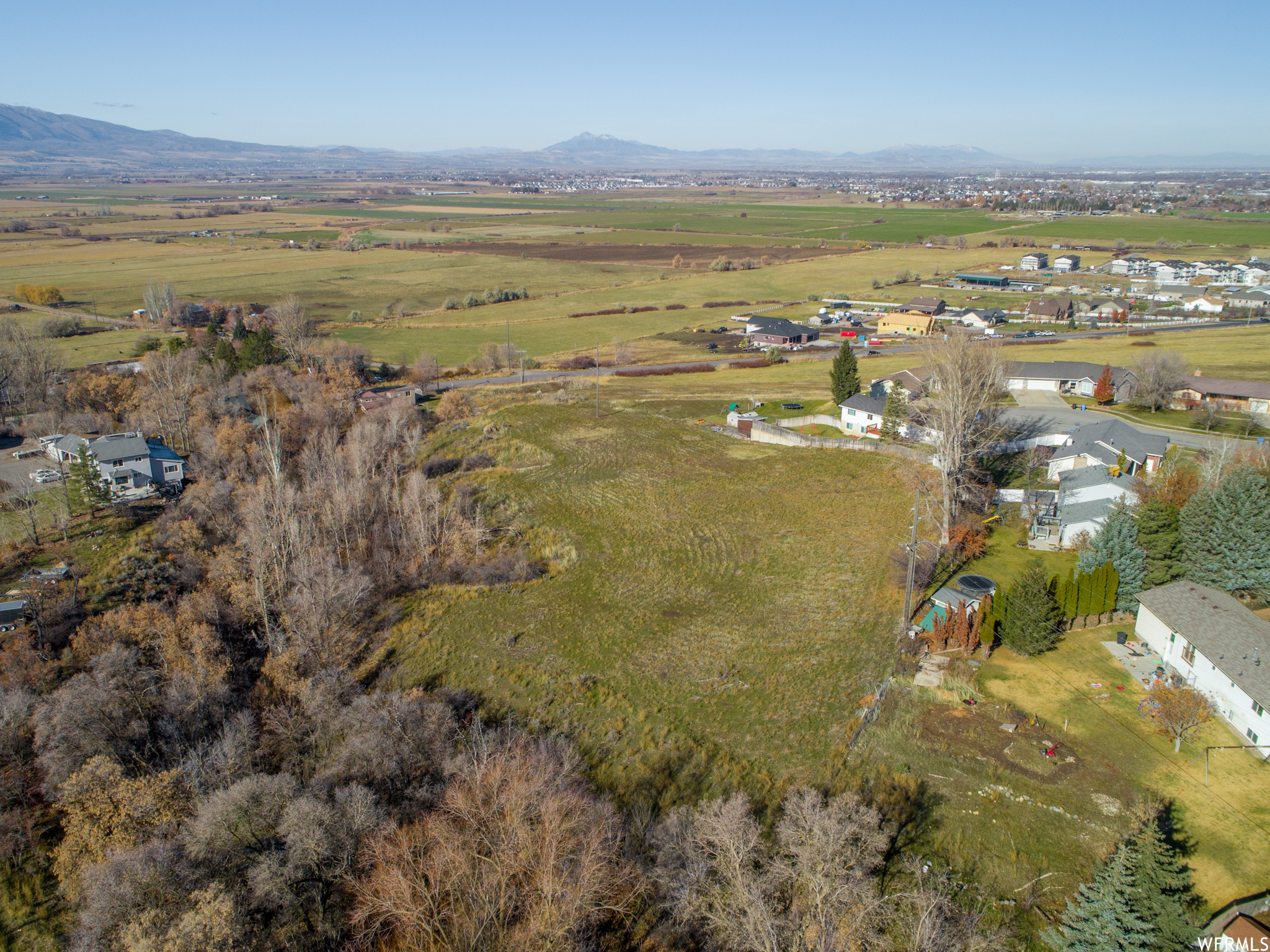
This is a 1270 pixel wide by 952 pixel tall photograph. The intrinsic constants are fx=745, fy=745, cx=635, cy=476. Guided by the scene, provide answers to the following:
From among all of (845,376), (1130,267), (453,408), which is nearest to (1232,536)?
(845,376)

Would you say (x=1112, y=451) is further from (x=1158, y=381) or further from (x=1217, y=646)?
(x=1217, y=646)

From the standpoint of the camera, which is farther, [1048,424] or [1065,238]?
[1065,238]

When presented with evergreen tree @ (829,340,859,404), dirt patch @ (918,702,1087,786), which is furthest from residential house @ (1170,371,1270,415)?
dirt patch @ (918,702,1087,786)

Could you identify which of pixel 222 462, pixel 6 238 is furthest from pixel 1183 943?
pixel 6 238

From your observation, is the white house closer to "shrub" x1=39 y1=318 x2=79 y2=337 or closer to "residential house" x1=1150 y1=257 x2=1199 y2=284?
"shrub" x1=39 y1=318 x2=79 y2=337

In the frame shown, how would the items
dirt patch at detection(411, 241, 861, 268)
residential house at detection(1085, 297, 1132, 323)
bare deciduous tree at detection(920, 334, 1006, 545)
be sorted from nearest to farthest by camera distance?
1. bare deciduous tree at detection(920, 334, 1006, 545)
2. residential house at detection(1085, 297, 1132, 323)
3. dirt patch at detection(411, 241, 861, 268)

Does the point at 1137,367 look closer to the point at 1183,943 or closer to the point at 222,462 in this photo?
the point at 1183,943
